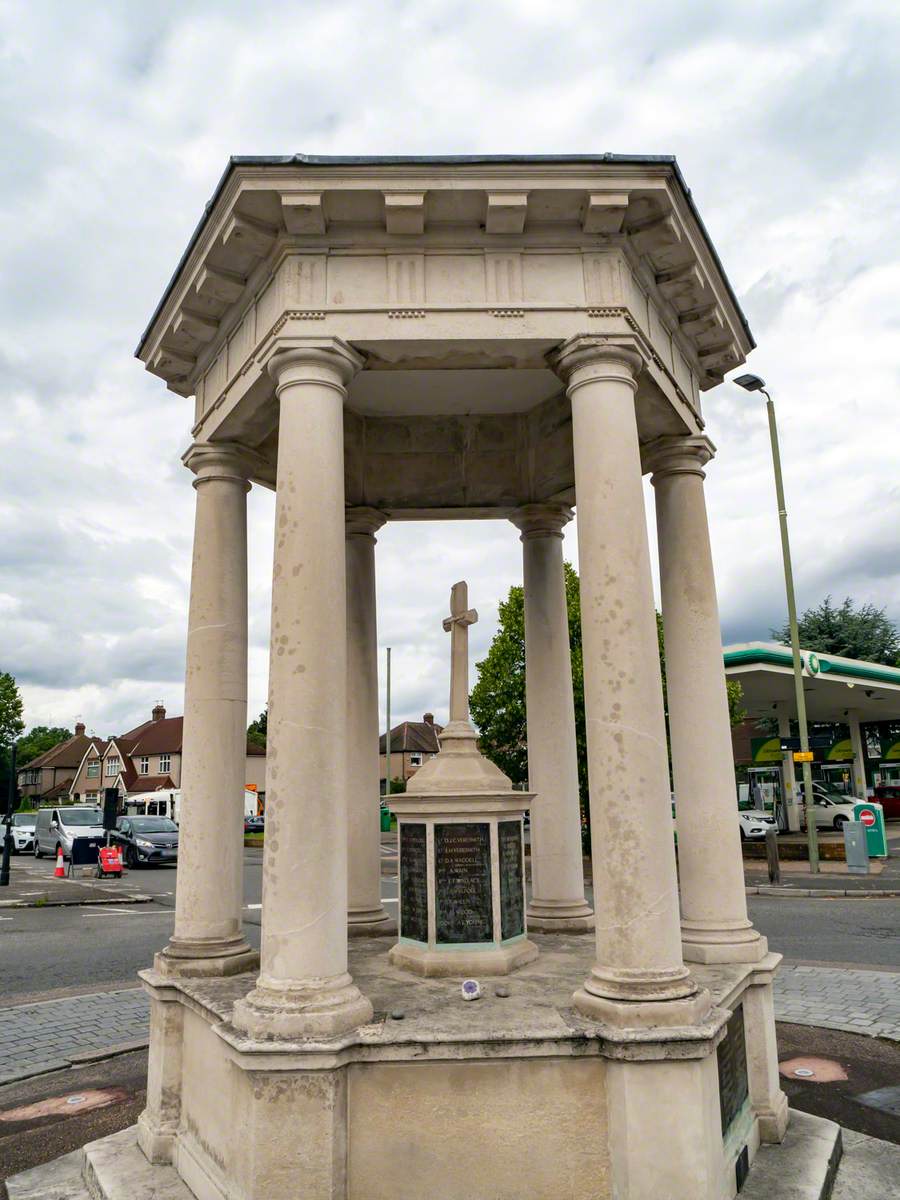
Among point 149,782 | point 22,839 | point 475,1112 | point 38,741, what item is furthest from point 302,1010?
point 38,741

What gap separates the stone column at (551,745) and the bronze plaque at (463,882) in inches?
61.3

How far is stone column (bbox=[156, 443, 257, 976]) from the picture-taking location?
21.1 ft

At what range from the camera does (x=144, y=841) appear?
31.2 metres

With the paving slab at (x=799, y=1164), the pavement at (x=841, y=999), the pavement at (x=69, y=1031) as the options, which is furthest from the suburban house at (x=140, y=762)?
the paving slab at (x=799, y=1164)

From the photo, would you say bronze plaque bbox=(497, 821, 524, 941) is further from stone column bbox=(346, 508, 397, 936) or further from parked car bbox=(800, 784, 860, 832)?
parked car bbox=(800, 784, 860, 832)

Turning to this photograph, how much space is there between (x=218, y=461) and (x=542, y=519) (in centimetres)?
338

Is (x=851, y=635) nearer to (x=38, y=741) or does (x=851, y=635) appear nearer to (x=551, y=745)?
(x=551, y=745)

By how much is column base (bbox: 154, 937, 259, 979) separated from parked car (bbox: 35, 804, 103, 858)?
28.2 meters

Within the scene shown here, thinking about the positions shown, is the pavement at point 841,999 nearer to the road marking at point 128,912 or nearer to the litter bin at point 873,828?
the road marking at point 128,912

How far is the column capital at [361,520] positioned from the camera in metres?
8.84

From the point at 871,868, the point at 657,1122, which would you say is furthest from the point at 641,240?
the point at 871,868

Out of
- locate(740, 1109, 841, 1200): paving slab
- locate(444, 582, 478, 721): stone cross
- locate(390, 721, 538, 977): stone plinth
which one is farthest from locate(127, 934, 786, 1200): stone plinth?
locate(444, 582, 478, 721): stone cross

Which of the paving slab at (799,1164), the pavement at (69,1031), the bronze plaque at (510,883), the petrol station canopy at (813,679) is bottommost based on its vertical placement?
the pavement at (69,1031)

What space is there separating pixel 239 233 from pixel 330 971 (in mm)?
4713
